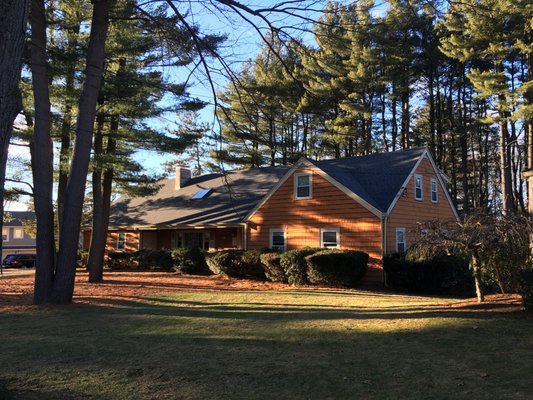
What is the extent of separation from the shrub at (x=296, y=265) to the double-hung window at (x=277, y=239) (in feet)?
8.82

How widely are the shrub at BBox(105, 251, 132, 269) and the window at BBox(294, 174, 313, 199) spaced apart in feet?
38.2

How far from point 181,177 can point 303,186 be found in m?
13.4

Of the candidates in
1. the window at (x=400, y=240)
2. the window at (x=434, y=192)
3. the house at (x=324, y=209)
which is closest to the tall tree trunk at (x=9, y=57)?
the house at (x=324, y=209)

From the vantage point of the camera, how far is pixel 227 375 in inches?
210

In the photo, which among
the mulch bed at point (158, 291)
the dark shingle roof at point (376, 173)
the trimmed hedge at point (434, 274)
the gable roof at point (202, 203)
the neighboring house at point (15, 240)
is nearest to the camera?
the mulch bed at point (158, 291)

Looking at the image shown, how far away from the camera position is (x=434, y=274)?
51.5 ft

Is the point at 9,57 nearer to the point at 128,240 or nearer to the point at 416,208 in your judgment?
the point at 416,208

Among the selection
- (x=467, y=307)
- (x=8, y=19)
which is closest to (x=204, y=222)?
(x=467, y=307)

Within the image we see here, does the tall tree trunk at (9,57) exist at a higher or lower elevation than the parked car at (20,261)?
higher

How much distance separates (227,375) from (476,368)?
2.97m

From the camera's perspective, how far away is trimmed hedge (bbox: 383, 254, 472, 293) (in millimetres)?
15586

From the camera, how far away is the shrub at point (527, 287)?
29.1 ft

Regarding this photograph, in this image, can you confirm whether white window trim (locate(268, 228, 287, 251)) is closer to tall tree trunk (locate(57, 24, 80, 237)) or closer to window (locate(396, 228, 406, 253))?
window (locate(396, 228, 406, 253))

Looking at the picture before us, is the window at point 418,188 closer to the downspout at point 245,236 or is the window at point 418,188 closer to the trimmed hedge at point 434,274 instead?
the trimmed hedge at point 434,274
